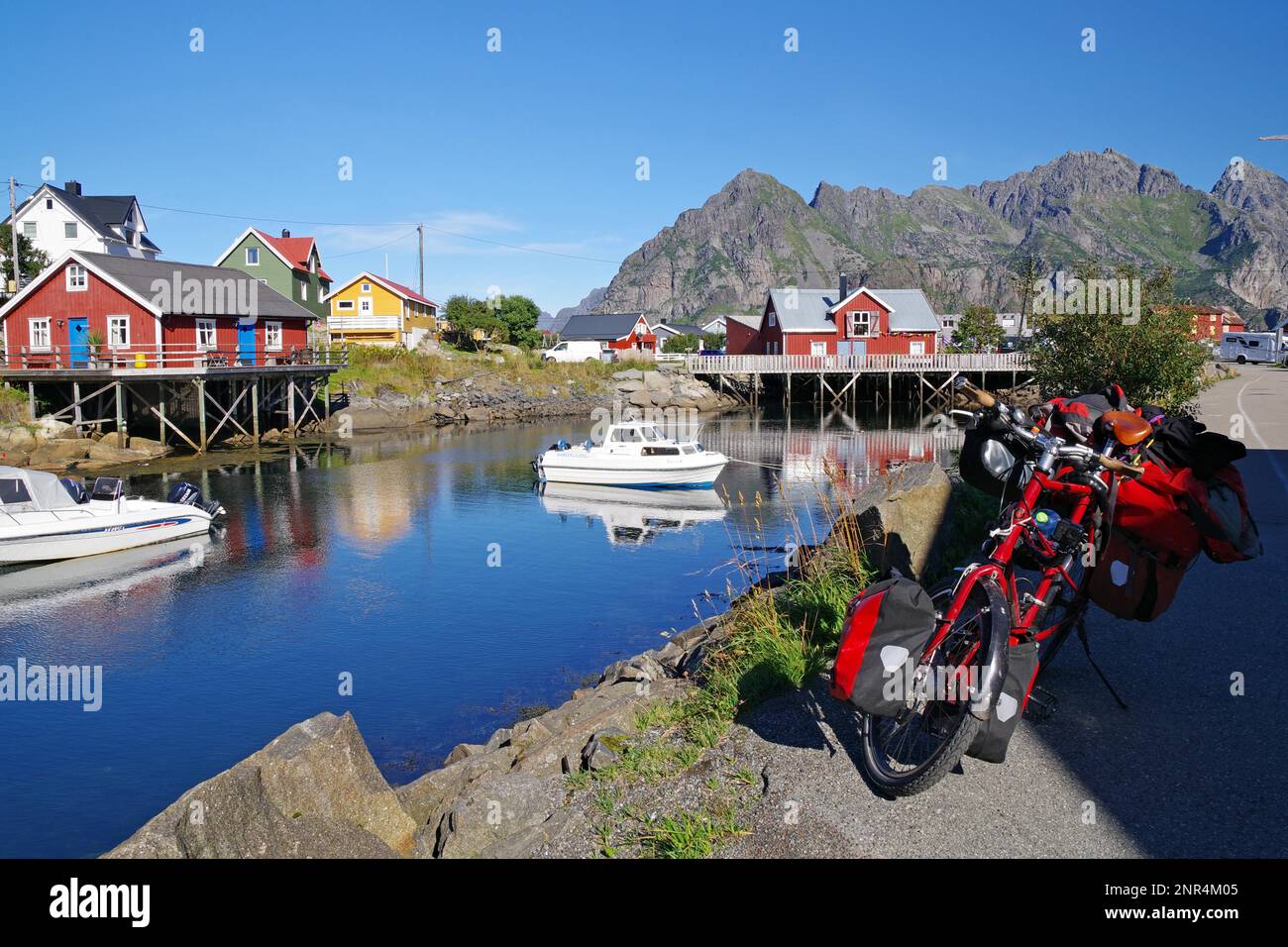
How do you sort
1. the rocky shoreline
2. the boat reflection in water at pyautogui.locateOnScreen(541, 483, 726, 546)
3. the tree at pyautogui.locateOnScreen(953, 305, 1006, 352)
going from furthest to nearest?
the tree at pyautogui.locateOnScreen(953, 305, 1006, 352) → the boat reflection in water at pyautogui.locateOnScreen(541, 483, 726, 546) → the rocky shoreline

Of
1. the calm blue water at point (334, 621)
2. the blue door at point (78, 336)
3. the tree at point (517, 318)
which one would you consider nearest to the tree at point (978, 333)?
the tree at point (517, 318)

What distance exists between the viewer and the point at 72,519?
810 inches

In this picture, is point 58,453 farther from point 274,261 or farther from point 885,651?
point 885,651

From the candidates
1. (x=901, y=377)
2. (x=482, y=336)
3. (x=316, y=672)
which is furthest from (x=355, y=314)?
(x=316, y=672)

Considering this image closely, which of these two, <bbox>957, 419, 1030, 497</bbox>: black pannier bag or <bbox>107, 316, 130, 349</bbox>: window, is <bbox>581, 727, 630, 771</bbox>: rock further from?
<bbox>107, 316, 130, 349</bbox>: window

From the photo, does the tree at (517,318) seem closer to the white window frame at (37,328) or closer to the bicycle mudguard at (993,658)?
the white window frame at (37,328)

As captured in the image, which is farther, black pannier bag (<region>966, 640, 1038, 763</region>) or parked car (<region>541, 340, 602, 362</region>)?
parked car (<region>541, 340, 602, 362</region>)

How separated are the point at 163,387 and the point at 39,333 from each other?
5.42 meters

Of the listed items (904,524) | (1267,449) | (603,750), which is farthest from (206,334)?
(603,750)

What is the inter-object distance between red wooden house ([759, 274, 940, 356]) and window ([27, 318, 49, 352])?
4779 cm

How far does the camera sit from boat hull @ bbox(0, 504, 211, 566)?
1994 centimetres

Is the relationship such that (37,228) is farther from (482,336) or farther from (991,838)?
(991,838)

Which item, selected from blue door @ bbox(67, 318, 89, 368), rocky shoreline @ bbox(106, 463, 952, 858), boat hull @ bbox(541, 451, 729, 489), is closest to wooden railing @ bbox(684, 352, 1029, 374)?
boat hull @ bbox(541, 451, 729, 489)
